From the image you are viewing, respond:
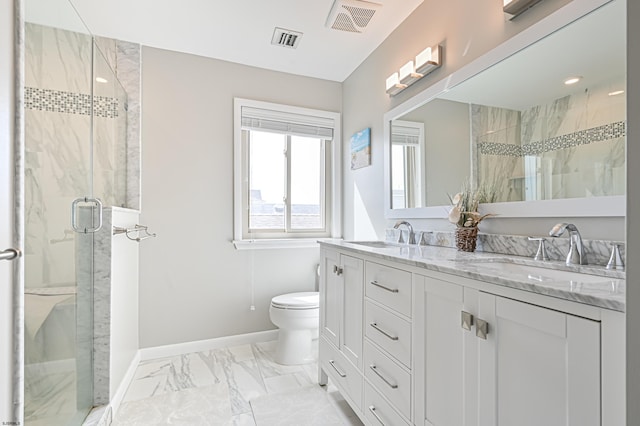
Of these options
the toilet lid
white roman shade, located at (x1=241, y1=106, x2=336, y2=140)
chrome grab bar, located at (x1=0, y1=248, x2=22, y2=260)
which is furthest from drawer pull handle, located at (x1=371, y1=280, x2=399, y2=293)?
white roman shade, located at (x1=241, y1=106, x2=336, y2=140)

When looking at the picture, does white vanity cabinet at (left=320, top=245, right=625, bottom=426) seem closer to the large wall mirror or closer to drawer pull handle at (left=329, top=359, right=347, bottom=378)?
drawer pull handle at (left=329, top=359, right=347, bottom=378)

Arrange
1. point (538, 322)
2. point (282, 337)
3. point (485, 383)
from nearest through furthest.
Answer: point (538, 322) → point (485, 383) → point (282, 337)

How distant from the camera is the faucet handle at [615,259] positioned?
3.25 ft

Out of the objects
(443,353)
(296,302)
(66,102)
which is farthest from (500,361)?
(66,102)

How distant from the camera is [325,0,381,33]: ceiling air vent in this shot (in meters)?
1.91

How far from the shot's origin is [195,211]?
99.7 inches

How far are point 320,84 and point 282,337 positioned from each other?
2.27 m

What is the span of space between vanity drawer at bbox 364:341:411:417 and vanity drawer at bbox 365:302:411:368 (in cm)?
4

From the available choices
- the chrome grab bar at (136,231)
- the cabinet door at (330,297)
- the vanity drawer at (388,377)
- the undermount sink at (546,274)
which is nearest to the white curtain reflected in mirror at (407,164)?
the cabinet door at (330,297)

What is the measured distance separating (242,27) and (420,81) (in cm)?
130

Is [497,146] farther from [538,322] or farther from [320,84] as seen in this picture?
[320,84]

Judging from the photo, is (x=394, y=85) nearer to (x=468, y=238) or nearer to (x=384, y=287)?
(x=468, y=238)

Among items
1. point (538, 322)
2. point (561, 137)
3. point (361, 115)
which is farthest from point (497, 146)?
point (361, 115)

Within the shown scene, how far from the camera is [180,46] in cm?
241
